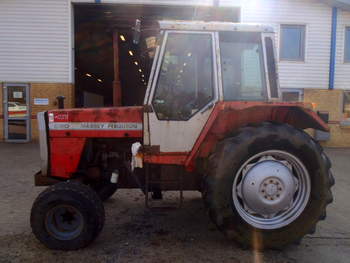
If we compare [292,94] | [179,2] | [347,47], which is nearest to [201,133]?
[179,2]

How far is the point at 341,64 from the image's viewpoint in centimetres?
1220

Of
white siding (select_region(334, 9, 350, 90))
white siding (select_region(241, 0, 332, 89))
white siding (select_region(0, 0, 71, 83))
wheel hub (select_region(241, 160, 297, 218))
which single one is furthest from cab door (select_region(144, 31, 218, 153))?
white siding (select_region(334, 9, 350, 90))

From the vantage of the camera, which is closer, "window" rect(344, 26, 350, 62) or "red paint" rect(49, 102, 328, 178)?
"red paint" rect(49, 102, 328, 178)

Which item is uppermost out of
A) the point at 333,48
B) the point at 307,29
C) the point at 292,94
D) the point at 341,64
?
the point at 307,29

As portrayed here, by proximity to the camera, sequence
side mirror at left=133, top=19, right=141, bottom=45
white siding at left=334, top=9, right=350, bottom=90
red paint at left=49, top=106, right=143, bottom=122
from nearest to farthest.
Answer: side mirror at left=133, top=19, right=141, bottom=45 < red paint at left=49, top=106, right=143, bottom=122 < white siding at left=334, top=9, right=350, bottom=90

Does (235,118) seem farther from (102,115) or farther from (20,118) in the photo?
(20,118)

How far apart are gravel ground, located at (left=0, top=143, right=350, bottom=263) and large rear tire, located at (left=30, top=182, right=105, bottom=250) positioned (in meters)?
0.12

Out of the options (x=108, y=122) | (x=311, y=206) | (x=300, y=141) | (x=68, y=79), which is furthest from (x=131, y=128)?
(x=68, y=79)

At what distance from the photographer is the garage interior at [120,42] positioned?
3.87 meters

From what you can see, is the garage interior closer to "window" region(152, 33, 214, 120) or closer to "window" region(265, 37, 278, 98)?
"window" region(152, 33, 214, 120)

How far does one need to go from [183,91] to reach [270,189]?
142 cm

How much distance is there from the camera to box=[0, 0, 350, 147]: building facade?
1145 cm

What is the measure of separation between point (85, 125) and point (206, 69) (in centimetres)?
158

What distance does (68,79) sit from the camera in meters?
11.7
